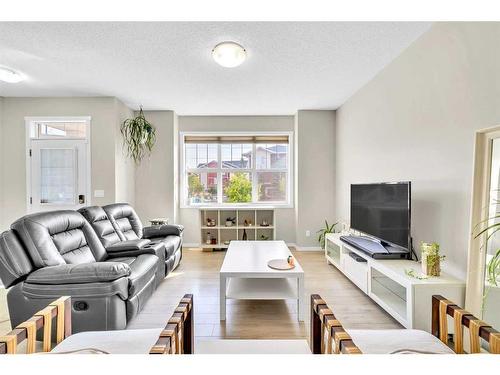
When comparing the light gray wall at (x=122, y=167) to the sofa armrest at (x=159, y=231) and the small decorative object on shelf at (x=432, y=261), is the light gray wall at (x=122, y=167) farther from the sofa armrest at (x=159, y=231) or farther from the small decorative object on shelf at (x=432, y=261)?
the small decorative object on shelf at (x=432, y=261)

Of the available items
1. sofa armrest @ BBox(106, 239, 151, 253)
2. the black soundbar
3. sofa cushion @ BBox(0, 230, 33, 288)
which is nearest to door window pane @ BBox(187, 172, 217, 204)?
sofa armrest @ BBox(106, 239, 151, 253)

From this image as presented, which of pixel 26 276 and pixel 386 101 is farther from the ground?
pixel 386 101

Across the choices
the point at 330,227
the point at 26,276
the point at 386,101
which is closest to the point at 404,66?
the point at 386,101

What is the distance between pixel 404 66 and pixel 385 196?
1.30 m

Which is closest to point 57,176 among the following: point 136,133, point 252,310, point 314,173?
point 136,133

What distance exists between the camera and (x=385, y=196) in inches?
113

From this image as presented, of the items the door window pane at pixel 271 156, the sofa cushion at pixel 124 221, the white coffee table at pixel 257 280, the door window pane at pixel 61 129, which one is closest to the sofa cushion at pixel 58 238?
the sofa cushion at pixel 124 221

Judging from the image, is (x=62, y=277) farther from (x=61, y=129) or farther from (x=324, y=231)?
(x=324, y=231)

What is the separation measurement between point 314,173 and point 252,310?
9.94 feet

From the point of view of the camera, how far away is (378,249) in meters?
2.81

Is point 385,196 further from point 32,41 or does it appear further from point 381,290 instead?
point 32,41

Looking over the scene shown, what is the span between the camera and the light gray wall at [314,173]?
5066mm

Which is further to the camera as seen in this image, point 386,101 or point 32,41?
point 386,101
